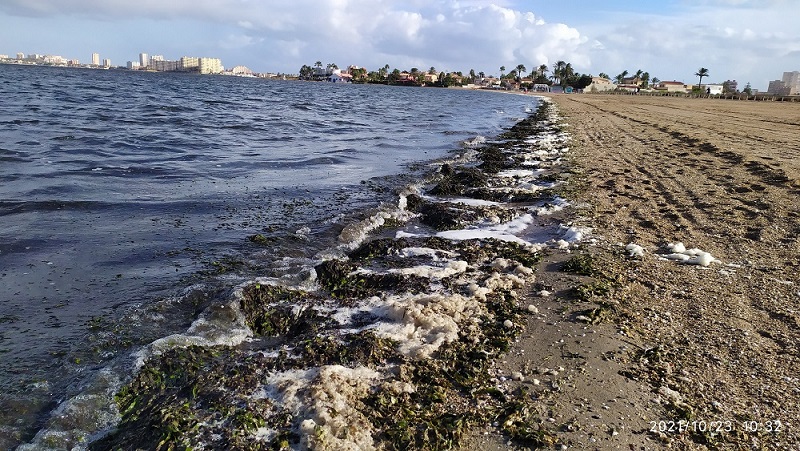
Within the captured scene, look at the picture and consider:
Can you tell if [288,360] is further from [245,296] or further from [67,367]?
[67,367]

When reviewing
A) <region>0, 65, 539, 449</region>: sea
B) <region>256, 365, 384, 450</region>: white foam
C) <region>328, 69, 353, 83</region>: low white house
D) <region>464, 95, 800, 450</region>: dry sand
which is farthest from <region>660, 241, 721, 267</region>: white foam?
<region>328, 69, 353, 83</region>: low white house

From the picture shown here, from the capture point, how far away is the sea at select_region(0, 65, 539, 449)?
12.4 ft

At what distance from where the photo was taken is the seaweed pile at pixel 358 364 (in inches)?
114

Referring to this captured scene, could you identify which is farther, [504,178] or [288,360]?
[504,178]

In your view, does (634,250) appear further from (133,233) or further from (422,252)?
(133,233)

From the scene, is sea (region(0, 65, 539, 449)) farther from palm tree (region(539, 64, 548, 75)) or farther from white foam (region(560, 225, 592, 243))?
palm tree (region(539, 64, 548, 75))

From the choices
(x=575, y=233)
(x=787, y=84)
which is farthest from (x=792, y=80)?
(x=575, y=233)

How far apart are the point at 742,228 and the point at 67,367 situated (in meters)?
7.80

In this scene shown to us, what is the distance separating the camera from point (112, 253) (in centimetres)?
612

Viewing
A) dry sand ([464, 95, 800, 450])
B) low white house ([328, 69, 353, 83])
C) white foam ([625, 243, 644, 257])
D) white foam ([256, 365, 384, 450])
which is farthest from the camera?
low white house ([328, 69, 353, 83])

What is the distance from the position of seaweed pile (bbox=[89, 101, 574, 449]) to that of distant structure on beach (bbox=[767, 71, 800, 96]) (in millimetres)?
122168

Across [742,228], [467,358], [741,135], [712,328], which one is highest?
→ [741,135]

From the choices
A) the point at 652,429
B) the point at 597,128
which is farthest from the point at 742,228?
the point at 597,128

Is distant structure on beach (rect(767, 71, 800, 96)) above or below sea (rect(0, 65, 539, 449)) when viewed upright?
above
